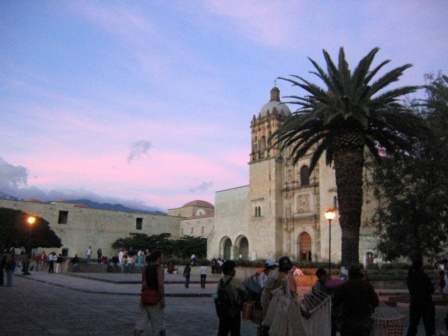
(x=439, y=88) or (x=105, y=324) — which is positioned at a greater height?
(x=439, y=88)

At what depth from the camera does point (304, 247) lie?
38.7 meters

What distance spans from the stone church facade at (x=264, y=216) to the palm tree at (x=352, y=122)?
1693 centimetres

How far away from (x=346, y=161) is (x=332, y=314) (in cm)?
882

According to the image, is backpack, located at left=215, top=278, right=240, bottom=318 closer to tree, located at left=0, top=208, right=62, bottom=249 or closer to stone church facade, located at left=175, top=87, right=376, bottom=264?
stone church facade, located at left=175, top=87, right=376, bottom=264

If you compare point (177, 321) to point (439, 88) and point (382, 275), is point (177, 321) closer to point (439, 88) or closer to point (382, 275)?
point (439, 88)

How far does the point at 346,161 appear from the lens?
45.8ft

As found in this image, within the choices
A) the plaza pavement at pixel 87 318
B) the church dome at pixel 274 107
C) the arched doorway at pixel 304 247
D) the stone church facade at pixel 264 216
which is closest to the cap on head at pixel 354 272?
the plaza pavement at pixel 87 318

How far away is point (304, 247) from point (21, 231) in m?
27.7

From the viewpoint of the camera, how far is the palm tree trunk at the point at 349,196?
13.5m

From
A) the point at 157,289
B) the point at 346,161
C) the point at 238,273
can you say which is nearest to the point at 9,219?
the point at 238,273

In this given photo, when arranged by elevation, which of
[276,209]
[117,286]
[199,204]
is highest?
[199,204]

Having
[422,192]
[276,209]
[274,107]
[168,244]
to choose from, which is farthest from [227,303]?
[168,244]

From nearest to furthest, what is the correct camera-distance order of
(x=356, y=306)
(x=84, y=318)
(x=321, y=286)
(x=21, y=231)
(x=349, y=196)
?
(x=356, y=306), (x=321, y=286), (x=84, y=318), (x=349, y=196), (x=21, y=231)

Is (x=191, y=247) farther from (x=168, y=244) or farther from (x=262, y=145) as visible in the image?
(x=262, y=145)
